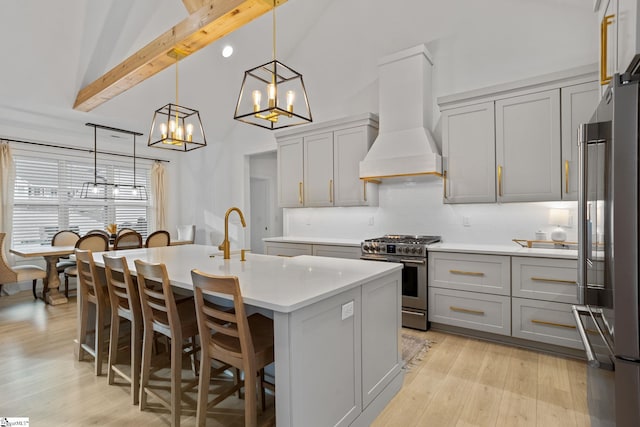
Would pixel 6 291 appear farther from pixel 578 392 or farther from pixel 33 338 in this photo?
pixel 578 392

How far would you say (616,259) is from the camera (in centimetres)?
121

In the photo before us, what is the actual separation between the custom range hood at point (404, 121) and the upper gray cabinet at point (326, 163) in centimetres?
28

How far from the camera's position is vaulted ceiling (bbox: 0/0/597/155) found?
12.2 ft

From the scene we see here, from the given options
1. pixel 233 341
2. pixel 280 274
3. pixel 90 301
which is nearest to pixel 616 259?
pixel 280 274

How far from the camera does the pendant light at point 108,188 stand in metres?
5.95

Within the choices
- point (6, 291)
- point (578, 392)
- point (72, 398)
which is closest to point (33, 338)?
point (72, 398)

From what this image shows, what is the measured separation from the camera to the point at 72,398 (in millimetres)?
2287

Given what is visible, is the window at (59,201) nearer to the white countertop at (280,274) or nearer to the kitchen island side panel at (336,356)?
the white countertop at (280,274)

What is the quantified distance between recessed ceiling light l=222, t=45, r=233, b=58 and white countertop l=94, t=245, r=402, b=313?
3.53 meters

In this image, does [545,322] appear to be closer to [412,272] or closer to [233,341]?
[412,272]

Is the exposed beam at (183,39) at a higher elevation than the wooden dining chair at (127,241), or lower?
higher

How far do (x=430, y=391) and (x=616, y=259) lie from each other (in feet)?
5.34

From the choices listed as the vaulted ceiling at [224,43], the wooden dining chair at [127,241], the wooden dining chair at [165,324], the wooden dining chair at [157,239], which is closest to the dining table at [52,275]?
the wooden dining chair at [127,241]

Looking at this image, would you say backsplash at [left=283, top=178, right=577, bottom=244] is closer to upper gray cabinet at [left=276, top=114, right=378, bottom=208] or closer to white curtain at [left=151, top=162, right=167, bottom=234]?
upper gray cabinet at [left=276, top=114, right=378, bottom=208]
